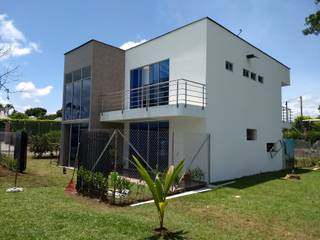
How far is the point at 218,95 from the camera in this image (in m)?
15.2

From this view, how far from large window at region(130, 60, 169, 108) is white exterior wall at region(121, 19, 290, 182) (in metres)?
0.38

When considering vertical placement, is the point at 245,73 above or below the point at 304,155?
above

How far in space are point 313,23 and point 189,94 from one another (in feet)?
19.5

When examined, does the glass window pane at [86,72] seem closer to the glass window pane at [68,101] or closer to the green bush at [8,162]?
the glass window pane at [68,101]

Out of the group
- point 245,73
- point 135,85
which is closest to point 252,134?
point 245,73

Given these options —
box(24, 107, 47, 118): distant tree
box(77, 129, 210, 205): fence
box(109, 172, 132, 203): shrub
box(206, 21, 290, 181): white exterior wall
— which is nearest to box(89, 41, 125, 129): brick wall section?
box(77, 129, 210, 205): fence

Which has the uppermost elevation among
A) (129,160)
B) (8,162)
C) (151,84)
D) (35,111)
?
(35,111)

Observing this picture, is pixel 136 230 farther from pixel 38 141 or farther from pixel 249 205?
pixel 38 141

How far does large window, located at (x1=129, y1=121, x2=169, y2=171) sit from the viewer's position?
16219 millimetres

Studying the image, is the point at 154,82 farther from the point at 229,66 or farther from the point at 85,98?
the point at 85,98

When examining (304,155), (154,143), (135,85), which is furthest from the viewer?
(304,155)

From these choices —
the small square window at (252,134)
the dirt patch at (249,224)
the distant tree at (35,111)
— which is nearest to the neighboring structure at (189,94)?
the small square window at (252,134)

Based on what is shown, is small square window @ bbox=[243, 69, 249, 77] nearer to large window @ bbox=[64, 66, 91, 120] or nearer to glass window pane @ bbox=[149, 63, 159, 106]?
glass window pane @ bbox=[149, 63, 159, 106]

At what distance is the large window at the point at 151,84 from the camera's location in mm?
16719
